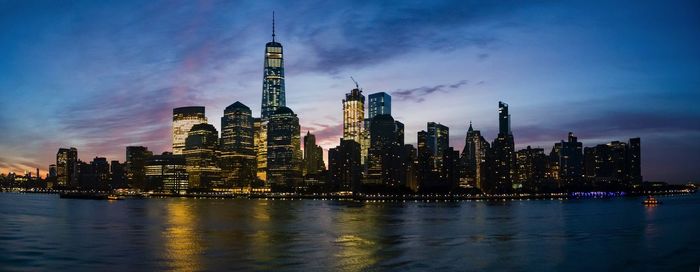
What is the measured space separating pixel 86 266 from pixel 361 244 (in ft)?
96.5

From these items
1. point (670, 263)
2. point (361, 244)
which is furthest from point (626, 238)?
point (361, 244)

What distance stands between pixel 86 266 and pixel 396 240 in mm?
36133

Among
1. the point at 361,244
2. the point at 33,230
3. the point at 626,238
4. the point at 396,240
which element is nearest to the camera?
the point at 361,244

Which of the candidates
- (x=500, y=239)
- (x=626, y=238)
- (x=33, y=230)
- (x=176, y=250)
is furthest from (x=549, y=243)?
(x=33, y=230)

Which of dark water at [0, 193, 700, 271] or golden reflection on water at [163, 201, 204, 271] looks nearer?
golden reflection on water at [163, 201, 204, 271]

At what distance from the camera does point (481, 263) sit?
5519 centimetres

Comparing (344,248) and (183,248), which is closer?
(183,248)

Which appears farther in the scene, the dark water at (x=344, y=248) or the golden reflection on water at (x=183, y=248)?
the dark water at (x=344, y=248)

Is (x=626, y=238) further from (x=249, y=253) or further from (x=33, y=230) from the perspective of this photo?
(x=33, y=230)

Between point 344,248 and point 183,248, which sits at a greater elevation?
point 183,248

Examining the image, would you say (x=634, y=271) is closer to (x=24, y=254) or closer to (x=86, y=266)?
(x=86, y=266)

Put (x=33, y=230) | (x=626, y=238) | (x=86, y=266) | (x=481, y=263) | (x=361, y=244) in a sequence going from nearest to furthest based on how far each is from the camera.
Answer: (x=86, y=266) < (x=481, y=263) < (x=361, y=244) < (x=626, y=238) < (x=33, y=230)

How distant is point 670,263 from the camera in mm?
57312

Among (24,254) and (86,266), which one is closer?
(86,266)
